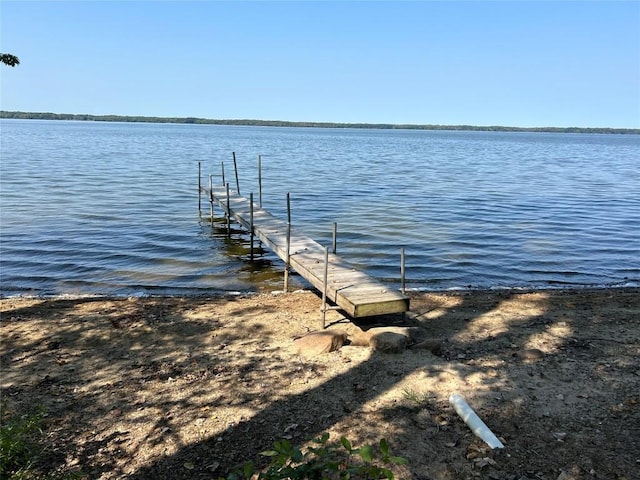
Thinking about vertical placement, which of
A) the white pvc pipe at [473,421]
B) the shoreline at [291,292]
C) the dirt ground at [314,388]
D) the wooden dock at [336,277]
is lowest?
the shoreline at [291,292]

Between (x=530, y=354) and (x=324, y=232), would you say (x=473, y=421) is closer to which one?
(x=530, y=354)

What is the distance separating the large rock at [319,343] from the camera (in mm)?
7758

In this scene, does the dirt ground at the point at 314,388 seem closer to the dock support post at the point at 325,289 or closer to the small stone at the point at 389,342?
the small stone at the point at 389,342

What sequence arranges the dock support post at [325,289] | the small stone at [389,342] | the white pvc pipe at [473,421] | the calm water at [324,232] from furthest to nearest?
1. the calm water at [324,232]
2. the dock support post at [325,289]
3. the small stone at [389,342]
4. the white pvc pipe at [473,421]

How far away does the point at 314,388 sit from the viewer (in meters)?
6.62

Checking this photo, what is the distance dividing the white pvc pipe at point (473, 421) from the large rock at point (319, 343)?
220 centimetres

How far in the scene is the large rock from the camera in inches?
305

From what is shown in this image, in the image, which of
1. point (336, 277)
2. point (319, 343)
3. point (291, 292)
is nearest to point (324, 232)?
point (291, 292)

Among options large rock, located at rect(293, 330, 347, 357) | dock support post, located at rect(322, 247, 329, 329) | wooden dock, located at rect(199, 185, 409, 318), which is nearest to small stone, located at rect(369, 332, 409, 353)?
large rock, located at rect(293, 330, 347, 357)

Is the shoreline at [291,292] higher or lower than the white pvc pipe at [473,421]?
lower

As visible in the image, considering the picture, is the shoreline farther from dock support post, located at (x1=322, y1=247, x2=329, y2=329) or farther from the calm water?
dock support post, located at (x1=322, y1=247, x2=329, y2=329)

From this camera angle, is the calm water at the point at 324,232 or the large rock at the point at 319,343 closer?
the large rock at the point at 319,343

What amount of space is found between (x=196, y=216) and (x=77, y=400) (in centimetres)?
1741

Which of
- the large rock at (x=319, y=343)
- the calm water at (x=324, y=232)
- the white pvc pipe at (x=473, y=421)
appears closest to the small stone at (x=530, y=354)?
the white pvc pipe at (x=473, y=421)
